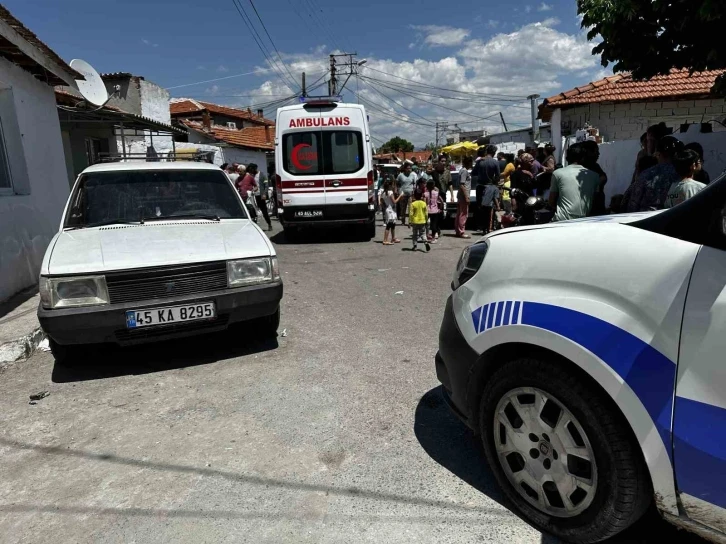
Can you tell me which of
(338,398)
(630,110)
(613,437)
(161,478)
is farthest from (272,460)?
(630,110)

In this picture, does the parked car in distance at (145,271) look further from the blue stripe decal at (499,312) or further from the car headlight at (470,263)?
the blue stripe decal at (499,312)

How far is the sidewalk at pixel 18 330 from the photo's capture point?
446 cm

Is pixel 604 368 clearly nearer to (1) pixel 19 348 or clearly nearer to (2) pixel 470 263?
(2) pixel 470 263

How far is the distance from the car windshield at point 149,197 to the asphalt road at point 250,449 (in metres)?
1.23

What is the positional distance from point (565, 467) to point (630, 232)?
974 millimetres

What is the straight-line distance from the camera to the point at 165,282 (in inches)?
151

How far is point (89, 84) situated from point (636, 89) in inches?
548

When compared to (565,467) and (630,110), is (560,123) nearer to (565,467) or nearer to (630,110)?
(630,110)

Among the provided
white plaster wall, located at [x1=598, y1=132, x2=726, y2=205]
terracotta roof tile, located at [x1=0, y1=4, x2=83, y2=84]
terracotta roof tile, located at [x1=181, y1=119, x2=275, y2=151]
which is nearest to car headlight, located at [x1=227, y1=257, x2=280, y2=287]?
terracotta roof tile, located at [x1=0, y1=4, x2=83, y2=84]

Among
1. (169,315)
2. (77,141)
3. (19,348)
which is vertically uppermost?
(77,141)

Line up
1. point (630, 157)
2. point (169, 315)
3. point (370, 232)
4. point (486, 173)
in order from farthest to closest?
point (370, 232) → point (486, 173) → point (630, 157) → point (169, 315)

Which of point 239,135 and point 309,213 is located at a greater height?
point 239,135

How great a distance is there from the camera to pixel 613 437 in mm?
1839

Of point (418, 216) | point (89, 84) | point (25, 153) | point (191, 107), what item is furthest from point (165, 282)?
point (191, 107)
